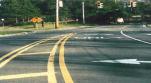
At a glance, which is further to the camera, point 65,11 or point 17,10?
point 65,11

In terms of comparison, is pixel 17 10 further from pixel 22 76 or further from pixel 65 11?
pixel 22 76

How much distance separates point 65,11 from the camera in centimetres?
11619

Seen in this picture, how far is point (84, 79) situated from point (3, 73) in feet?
7.35

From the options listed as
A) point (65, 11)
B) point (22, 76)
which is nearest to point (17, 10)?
point (65, 11)

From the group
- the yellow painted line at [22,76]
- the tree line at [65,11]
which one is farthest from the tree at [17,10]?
the yellow painted line at [22,76]

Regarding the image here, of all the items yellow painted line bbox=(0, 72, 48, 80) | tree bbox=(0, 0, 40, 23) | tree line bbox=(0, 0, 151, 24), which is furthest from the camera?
tree line bbox=(0, 0, 151, 24)

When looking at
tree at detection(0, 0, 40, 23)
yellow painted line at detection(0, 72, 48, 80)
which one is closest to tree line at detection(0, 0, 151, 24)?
tree at detection(0, 0, 40, 23)

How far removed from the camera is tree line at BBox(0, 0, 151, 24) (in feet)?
329

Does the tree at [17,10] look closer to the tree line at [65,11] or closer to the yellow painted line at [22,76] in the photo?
the tree line at [65,11]

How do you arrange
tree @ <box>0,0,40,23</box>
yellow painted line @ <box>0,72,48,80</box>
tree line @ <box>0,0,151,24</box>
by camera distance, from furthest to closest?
tree line @ <box>0,0,151,24</box>
tree @ <box>0,0,40,23</box>
yellow painted line @ <box>0,72,48,80</box>

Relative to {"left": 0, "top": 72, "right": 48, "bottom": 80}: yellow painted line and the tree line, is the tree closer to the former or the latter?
the tree line

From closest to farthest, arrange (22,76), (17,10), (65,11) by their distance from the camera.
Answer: (22,76), (17,10), (65,11)

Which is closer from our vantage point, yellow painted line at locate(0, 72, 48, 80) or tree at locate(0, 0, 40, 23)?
yellow painted line at locate(0, 72, 48, 80)

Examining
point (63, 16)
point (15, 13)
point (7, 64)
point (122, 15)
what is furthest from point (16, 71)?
point (122, 15)
